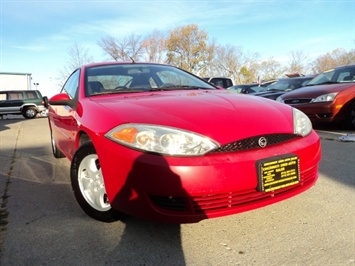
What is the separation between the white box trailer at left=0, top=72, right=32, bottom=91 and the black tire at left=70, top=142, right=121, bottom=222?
35883 millimetres

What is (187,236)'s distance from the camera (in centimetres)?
215

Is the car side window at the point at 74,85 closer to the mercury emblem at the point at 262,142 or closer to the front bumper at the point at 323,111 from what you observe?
the mercury emblem at the point at 262,142

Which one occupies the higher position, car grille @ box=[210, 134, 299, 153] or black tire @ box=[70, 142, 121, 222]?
car grille @ box=[210, 134, 299, 153]

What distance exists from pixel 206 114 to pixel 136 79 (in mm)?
1330

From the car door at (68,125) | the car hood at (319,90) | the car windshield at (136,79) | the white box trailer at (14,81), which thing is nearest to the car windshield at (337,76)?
the car hood at (319,90)

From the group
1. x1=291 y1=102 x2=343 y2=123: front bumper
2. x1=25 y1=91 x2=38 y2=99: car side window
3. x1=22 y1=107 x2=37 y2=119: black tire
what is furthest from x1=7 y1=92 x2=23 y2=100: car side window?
x1=291 y1=102 x2=343 y2=123: front bumper

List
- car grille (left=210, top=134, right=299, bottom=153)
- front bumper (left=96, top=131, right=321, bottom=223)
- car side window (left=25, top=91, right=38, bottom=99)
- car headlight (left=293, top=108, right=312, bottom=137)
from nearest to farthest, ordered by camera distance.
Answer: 1. front bumper (left=96, top=131, right=321, bottom=223)
2. car grille (left=210, top=134, right=299, bottom=153)
3. car headlight (left=293, top=108, right=312, bottom=137)
4. car side window (left=25, top=91, right=38, bottom=99)

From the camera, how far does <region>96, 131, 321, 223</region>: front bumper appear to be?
1828mm

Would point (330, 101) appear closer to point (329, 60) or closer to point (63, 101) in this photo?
point (63, 101)

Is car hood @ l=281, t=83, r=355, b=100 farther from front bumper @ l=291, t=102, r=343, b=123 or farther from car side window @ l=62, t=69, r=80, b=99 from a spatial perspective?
car side window @ l=62, t=69, r=80, b=99

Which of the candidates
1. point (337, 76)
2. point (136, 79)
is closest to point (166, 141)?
point (136, 79)

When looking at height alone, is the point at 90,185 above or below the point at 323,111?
below

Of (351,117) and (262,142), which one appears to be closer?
(262,142)

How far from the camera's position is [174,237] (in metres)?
2.15
